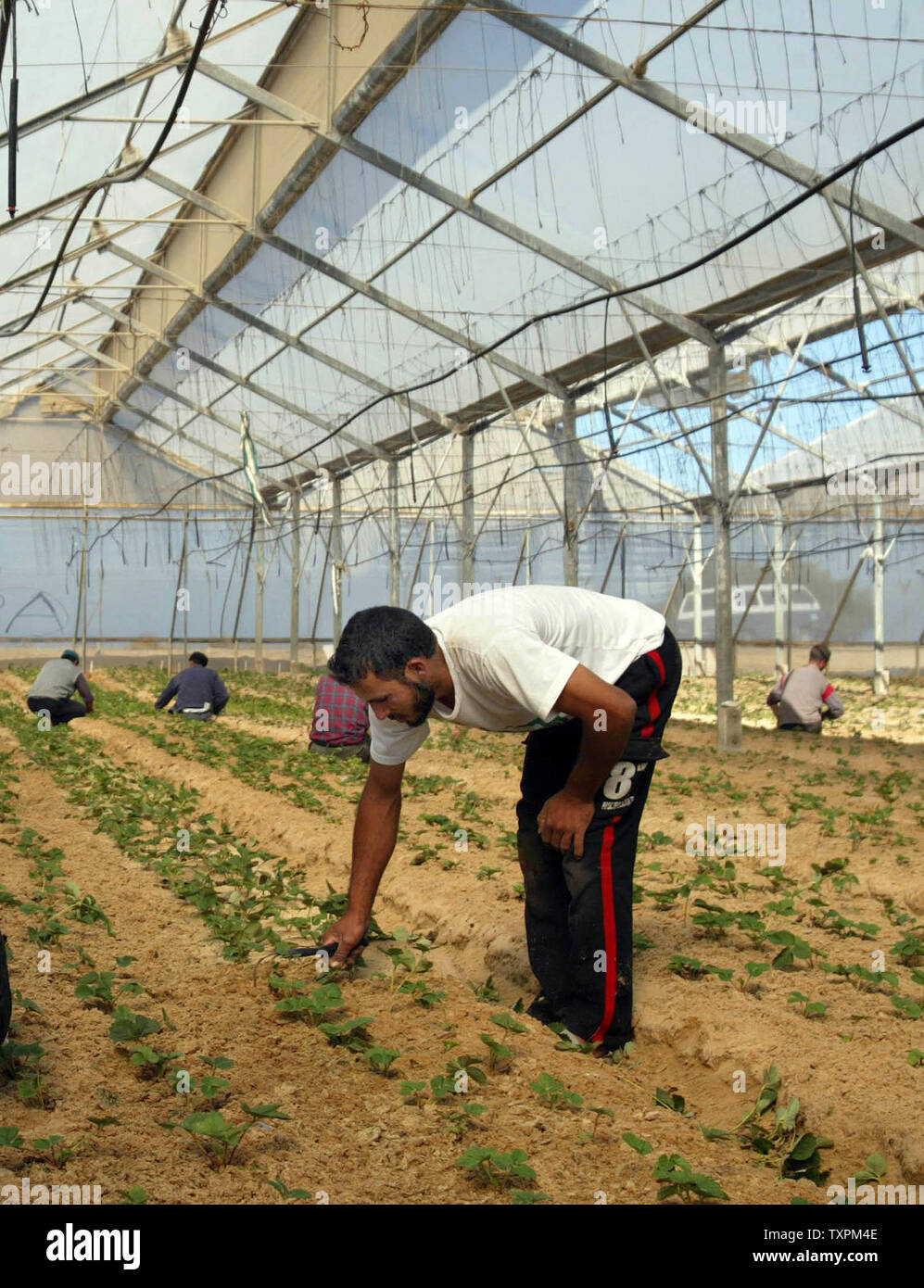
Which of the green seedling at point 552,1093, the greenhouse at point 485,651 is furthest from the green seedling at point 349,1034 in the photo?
the green seedling at point 552,1093

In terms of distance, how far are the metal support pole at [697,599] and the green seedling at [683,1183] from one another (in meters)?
21.4

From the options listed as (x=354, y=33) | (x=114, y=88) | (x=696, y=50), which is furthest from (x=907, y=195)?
(x=114, y=88)

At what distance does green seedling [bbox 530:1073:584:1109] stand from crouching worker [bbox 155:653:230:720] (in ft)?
38.5

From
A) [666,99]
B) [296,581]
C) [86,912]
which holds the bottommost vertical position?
[86,912]

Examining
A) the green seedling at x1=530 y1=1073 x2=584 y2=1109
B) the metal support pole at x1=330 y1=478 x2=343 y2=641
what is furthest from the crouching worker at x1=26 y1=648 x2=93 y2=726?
the green seedling at x1=530 y1=1073 x2=584 y2=1109

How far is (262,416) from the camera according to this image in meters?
23.2

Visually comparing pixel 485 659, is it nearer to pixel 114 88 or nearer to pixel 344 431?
pixel 114 88

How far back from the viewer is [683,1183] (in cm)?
260

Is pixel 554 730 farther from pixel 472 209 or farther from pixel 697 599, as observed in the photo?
pixel 697 599

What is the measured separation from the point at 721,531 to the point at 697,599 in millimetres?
12095

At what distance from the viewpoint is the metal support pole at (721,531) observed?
1259 centimetres

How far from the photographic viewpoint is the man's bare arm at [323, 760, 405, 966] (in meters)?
3.73

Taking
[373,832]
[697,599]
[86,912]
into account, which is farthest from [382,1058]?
[697,599]

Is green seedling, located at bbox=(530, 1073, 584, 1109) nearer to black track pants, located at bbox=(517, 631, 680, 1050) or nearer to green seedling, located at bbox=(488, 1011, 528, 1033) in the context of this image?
green seedling, located at bbox=(488, 1011, 528, 1033)
